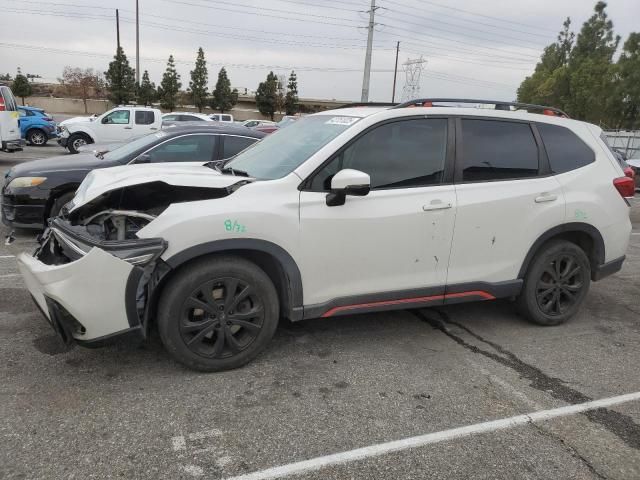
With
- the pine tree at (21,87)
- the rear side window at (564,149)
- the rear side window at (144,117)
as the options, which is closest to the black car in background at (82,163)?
the rear side window at (564,149)

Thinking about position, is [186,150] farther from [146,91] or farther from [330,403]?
[146,91]

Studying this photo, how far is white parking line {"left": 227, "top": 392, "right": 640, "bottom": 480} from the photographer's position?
2.49 metres

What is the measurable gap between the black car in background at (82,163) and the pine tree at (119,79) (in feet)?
147

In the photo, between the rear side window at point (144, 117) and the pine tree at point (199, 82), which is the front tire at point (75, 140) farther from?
the pine tree at point (199, 82)

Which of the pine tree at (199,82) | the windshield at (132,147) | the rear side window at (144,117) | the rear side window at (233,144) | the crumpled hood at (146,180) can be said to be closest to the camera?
the crumpled hood at (146,180)

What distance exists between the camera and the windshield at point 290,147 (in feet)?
12.0

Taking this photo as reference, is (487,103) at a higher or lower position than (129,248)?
higher

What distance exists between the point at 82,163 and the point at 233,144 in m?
2.01

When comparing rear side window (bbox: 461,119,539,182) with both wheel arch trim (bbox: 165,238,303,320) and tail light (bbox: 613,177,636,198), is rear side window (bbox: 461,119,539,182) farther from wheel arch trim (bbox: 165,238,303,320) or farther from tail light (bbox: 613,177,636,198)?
wheel arch trim (bbox: 165,238,303,320)

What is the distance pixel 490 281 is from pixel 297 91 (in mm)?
62805

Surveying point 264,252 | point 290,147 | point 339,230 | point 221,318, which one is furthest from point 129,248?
point 290,147

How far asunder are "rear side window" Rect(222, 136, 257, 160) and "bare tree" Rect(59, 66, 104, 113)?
5767 cm

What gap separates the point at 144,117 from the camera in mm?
18359

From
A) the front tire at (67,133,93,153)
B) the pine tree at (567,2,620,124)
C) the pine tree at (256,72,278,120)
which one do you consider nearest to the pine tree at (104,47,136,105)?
the pine tree at (256,72,278,120)
